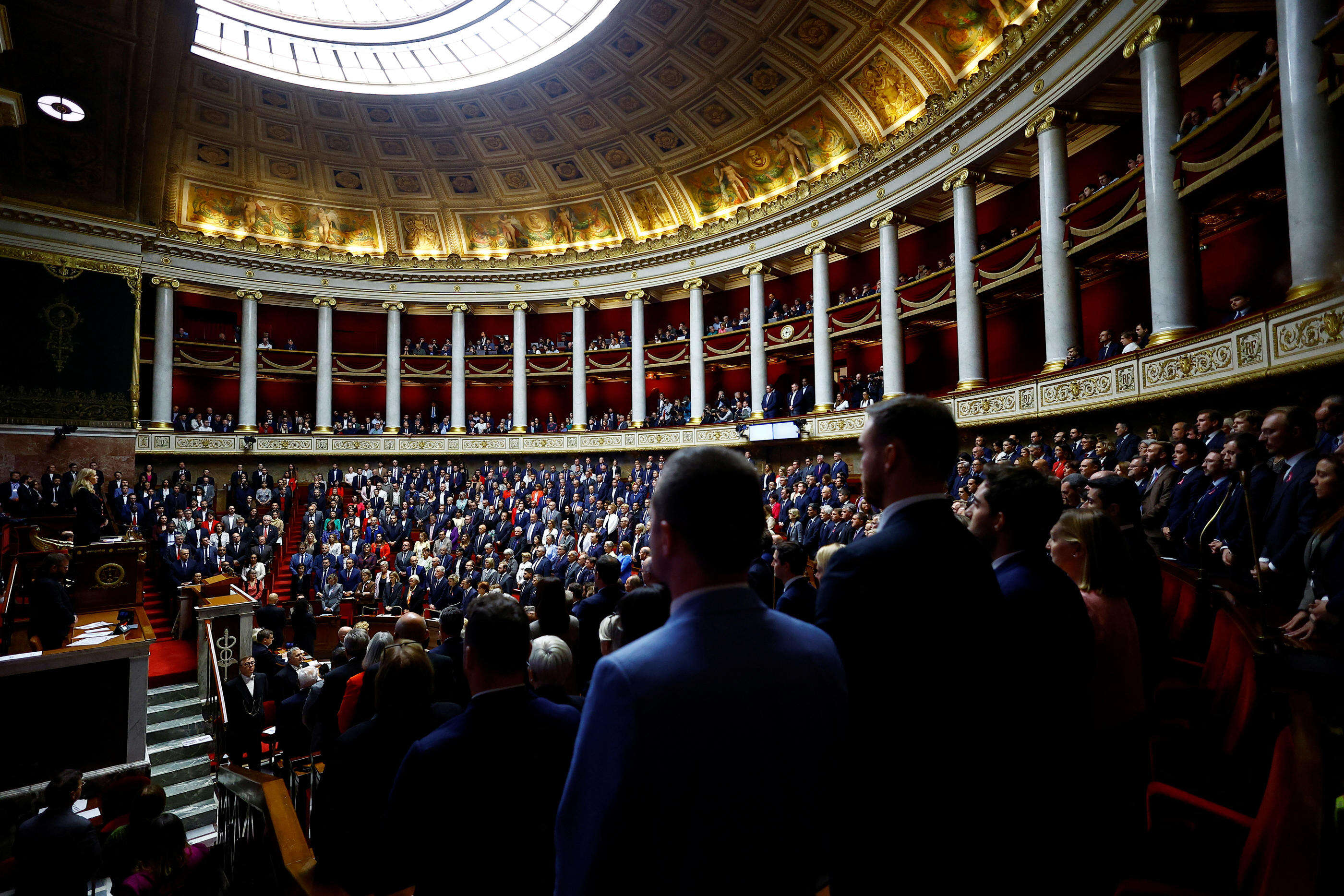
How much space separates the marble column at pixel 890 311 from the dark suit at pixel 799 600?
44.6 feet

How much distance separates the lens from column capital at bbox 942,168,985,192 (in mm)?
14734

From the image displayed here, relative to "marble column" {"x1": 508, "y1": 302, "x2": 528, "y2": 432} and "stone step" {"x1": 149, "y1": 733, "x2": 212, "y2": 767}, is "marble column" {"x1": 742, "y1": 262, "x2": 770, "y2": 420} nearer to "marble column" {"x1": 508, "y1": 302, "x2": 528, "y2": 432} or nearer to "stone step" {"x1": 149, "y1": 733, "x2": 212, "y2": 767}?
"marble column" {"x1": 508, "y1": 302, "x2": 528, "y2": 432}

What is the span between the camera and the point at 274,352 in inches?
949

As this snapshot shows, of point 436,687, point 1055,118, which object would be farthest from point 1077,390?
point 436,687

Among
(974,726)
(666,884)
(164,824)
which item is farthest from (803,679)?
(164,824)

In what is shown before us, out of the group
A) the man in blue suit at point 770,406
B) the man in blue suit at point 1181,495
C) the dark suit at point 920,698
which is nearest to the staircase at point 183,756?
the dark suit at point 920,698

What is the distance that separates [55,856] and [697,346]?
19.4 metres

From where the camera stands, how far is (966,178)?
14773 mm

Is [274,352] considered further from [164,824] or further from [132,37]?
[164,824]

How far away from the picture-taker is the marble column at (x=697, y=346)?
21766 millimetres

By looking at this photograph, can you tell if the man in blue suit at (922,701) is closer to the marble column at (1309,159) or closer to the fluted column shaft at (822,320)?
the marble column at (1309,159)

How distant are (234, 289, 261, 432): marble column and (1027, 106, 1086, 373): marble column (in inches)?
925

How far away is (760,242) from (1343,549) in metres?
18.8

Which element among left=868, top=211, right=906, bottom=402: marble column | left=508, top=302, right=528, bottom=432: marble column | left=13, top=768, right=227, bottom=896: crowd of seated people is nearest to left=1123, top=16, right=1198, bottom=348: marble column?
left=868, top=211, right=906, bottom=402: marble column
